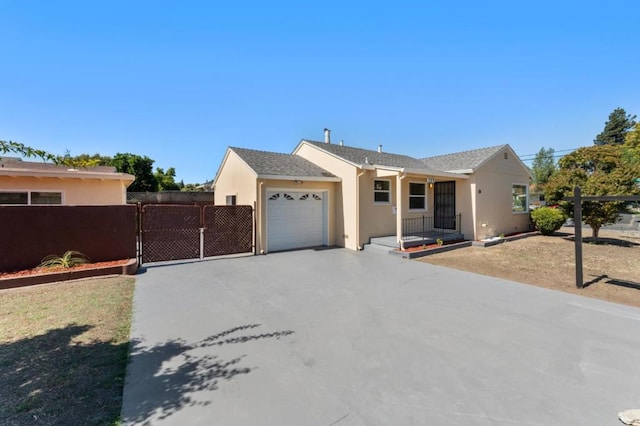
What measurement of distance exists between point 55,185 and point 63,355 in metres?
11.0

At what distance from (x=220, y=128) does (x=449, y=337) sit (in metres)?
16.9

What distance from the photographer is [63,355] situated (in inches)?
132

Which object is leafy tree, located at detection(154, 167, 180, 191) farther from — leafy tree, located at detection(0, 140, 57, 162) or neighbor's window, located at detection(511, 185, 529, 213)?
neighbor's window, located at detection(511, 185, 529, 213)

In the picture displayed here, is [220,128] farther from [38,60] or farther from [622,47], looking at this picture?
[622,47]

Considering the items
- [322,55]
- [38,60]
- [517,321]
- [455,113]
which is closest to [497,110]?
[455,113]

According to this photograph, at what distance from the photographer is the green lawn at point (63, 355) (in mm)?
2420

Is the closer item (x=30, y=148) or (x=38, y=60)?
(x=30, y=148)

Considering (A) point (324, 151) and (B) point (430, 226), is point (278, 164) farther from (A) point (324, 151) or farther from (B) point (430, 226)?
(B) point (430, 226)

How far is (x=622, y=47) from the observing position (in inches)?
438

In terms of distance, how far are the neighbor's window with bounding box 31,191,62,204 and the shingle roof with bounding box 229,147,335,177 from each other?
23.3 ft

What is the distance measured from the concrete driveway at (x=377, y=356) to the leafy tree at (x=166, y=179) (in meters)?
30.9

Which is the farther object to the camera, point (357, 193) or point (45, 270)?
point (357, 193)

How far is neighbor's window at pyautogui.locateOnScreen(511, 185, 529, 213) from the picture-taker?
15.0 meters

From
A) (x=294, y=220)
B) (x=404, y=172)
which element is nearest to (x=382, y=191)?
(x=404, y=172)
